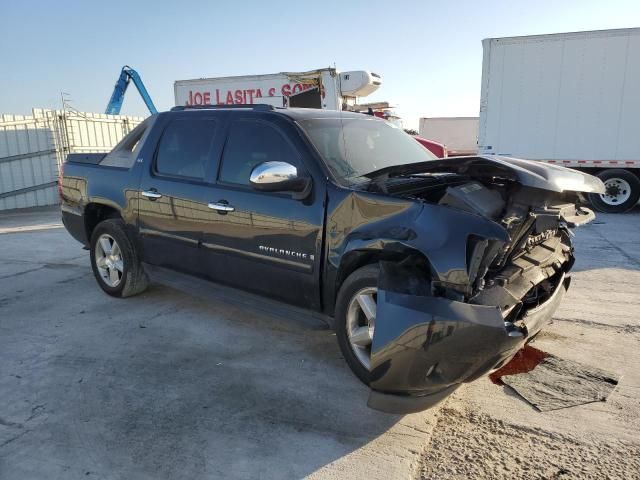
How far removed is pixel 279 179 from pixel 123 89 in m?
22.1

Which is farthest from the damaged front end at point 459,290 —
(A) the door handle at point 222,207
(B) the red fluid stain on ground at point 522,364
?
(A) the door handle at point 222,207

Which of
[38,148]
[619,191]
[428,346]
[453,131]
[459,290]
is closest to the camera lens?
[428,346]

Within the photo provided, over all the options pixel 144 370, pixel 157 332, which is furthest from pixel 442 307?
pixel 157 332

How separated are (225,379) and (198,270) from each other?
122cm

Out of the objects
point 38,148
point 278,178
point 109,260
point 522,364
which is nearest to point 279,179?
point 278,178

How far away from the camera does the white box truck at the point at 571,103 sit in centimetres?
1109

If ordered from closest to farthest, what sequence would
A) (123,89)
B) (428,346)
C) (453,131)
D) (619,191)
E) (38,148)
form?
1. (428,346)
2. (619,191)
3. (38,148)
4. (123,89)
5. (453,131)

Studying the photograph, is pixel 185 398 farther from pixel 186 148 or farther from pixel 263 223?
pixel 186 148

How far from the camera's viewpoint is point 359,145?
3.95 m

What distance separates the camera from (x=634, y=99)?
11.1 metres

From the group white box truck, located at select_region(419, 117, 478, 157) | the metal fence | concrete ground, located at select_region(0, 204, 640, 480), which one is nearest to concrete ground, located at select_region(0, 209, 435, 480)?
concrete ground, located at select_region(0, 204, 640, 480)

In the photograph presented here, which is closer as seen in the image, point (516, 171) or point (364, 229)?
point (516, 171)

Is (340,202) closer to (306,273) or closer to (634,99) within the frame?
(306,273)

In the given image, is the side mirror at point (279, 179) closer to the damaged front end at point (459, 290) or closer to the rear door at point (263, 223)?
the rear door at point (263, 223)
